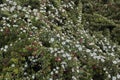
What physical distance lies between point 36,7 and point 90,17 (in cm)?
159

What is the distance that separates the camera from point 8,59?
5.18m

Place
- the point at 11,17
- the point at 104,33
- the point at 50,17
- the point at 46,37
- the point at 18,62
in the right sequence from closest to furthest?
1. the point at 18,62
2. the point at 46,37
3. the point at 11,17
4. the point at 50,17
5. the point at 104,33

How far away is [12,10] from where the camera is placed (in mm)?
6348

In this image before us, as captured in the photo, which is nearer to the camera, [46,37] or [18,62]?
[18,62]

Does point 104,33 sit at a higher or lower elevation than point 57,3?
lower

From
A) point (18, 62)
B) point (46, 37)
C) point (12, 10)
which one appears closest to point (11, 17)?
point (12, 10)

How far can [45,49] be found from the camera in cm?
524

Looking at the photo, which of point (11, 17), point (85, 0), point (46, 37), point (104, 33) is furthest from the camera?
point (85, 0)

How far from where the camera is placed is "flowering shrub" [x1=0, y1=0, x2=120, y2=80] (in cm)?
506

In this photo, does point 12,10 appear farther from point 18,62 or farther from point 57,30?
point 18,62

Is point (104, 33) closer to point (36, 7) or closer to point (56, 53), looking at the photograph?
point (36, 7)

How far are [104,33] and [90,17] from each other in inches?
21.3

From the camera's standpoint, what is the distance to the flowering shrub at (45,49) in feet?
16.6

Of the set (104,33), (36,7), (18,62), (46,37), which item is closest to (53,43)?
(46,37)
